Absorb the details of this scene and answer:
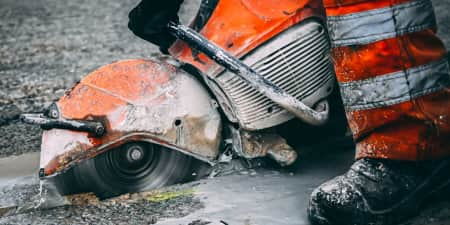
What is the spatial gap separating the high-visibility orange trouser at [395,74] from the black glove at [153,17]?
58 centimetres

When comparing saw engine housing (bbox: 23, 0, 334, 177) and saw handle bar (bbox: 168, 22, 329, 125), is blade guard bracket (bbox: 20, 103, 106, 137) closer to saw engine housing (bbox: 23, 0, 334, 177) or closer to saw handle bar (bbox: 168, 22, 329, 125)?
saw engine housing (bbox: 23, 0, 334, 177)

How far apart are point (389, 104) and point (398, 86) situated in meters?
0.06

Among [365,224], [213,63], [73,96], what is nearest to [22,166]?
[73,96]

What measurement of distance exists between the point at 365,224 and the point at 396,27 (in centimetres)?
58

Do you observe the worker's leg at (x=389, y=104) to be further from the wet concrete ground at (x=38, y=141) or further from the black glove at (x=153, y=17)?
the black glove at (x=153, y=17)

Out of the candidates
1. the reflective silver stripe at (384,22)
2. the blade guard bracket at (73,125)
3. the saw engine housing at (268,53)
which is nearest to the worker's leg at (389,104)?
the reflective silver stripe at (384,22)

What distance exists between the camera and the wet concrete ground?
2.06 metres

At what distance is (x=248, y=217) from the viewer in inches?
79.0

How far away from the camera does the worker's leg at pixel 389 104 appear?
6.08 ft

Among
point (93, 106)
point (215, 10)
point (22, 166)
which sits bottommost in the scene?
point (22, 166)

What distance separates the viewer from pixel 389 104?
1.88 m

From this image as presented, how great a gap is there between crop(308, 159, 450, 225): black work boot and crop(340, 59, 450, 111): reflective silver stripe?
19cm

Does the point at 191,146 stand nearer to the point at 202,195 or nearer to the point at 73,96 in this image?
the point at 202,195

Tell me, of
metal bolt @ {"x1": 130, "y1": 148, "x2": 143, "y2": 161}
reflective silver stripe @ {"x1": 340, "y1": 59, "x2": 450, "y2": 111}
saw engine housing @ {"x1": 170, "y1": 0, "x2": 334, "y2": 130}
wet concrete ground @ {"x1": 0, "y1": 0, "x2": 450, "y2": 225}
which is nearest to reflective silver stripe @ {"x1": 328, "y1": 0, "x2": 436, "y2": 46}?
reflective silver stripe @ {"x1": 340, "y1": 59, "x2": 450, "y2": 111}
